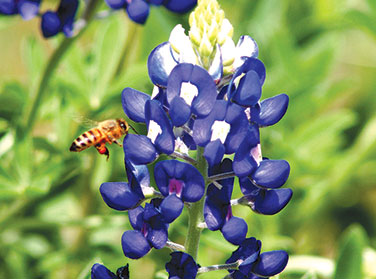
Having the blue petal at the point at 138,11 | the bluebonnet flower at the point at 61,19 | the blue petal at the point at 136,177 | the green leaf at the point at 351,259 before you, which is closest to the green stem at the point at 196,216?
the blue petal at the point at 136,177

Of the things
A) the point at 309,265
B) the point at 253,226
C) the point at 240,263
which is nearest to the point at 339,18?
the point at 253,226

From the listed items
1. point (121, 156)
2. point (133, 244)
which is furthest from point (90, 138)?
point (121, 156)

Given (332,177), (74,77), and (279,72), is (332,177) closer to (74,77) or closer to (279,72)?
(279,72)

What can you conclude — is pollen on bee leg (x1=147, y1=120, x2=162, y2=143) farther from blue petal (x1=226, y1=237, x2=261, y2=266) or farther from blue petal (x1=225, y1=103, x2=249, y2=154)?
blue petal (x1=226, y1=237, x2=261, y2=266)

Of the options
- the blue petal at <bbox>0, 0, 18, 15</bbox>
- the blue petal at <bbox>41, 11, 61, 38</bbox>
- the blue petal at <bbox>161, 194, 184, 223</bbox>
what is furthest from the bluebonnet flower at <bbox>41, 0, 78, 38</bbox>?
the blue petal at <bbox>161, 194, 184, 223</bbox>

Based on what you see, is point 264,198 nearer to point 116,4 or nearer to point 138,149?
point 138,149
